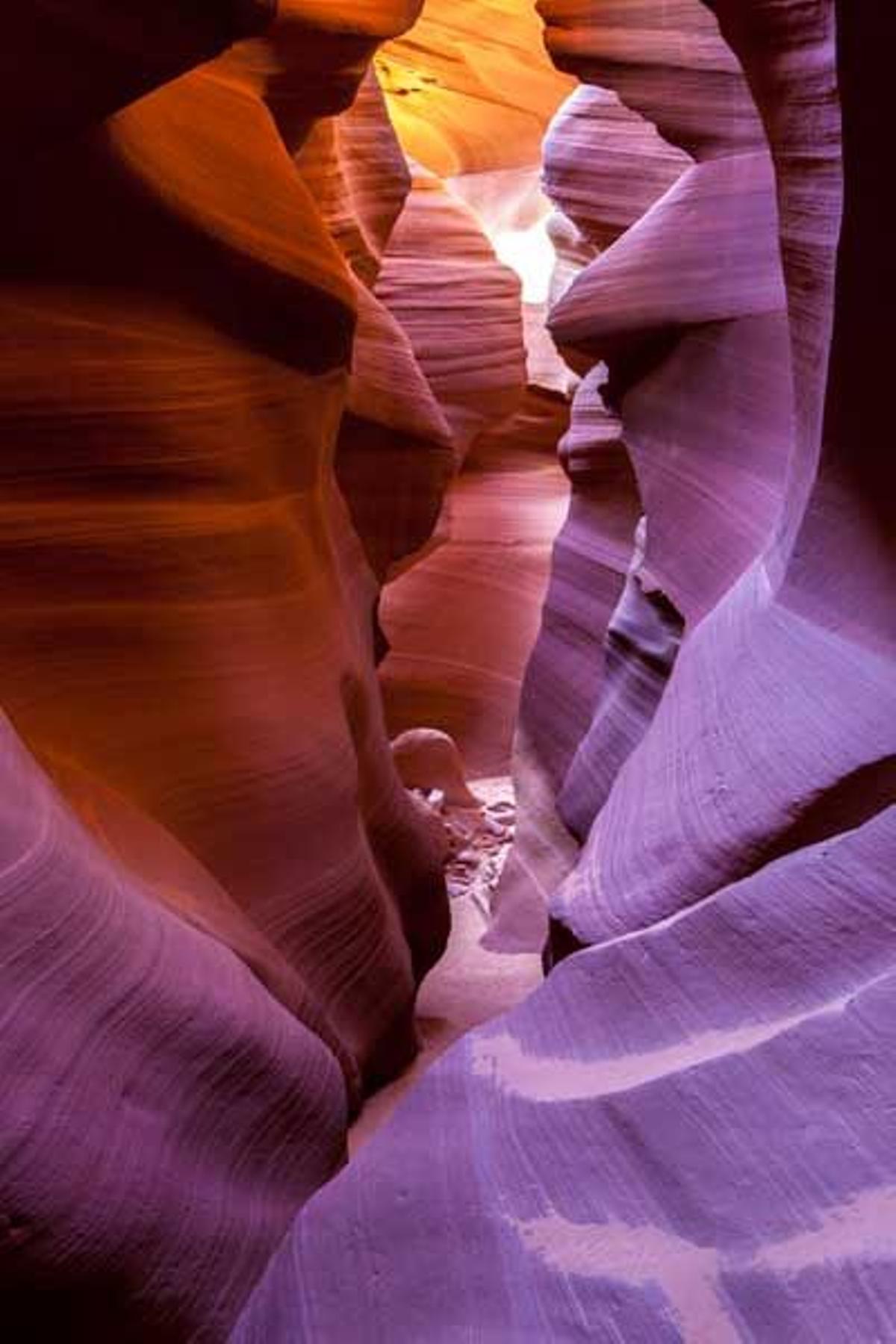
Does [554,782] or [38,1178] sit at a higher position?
[38,1178]

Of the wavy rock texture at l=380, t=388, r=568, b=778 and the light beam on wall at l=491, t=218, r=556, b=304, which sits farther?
the light beam on wall at l=491, t=218, r=556, b=304

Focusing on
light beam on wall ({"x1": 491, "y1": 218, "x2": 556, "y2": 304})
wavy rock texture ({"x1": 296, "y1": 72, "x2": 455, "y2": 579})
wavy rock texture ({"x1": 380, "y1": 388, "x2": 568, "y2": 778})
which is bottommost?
wavy rock texture ({"x1": 380, "y1": 388, "x2": 568, "y2": 778})

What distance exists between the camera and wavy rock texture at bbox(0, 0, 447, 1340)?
2.10 m

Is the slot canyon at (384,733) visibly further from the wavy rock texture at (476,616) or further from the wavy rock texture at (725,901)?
the wavy rock texture at (476,616)

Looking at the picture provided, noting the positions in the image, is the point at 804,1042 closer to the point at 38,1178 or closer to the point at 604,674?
the point at 38,1178

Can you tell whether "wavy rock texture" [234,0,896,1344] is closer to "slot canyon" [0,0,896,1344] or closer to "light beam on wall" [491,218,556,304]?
"slot canyon" [0,0,896,1344]

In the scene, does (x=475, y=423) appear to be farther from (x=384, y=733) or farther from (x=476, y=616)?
(x=384, y=733)

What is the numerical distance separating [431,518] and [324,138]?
1400 mm

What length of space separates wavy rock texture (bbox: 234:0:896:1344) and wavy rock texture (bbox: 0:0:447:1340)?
14.4 inches

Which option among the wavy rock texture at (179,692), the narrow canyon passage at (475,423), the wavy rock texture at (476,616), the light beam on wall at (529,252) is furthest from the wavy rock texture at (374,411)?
the light beam on wall at (529,252)

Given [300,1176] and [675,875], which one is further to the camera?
[675,875]

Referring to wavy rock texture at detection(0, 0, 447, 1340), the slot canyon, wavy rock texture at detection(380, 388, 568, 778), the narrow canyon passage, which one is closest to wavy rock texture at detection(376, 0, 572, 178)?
the narrow canyon passage

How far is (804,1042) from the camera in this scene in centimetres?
170

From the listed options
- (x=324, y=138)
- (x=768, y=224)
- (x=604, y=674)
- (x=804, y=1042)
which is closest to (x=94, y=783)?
(x=804, y=1042)
